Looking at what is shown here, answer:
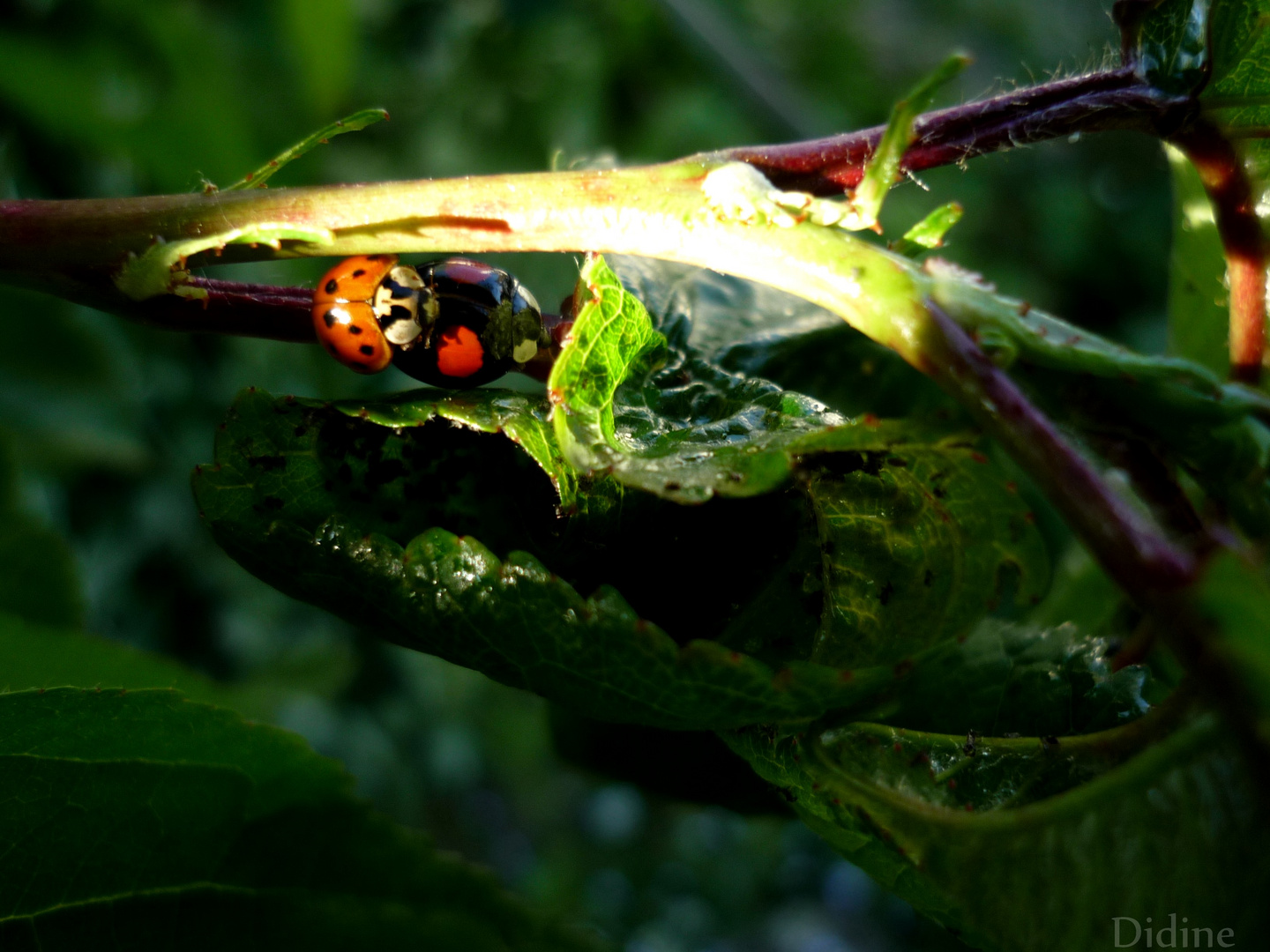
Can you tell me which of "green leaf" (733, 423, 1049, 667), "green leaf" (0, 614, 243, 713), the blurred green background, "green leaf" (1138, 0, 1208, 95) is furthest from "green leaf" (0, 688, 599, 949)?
"green leaf" (1138, 0, 1208, 95)

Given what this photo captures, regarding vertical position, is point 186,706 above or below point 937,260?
below

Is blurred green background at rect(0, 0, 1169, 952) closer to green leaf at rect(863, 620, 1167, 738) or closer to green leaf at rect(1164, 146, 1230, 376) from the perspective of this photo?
green leaf at rect(1164, 146, 1230, 376)

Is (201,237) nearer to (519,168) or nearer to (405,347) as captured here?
(405,347)

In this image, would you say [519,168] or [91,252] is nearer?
[91,252]

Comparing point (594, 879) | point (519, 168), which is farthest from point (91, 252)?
point (594, 879)

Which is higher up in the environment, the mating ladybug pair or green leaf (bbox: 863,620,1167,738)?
the mating ladybug pair

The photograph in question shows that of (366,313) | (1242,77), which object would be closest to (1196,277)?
(1242,77)
